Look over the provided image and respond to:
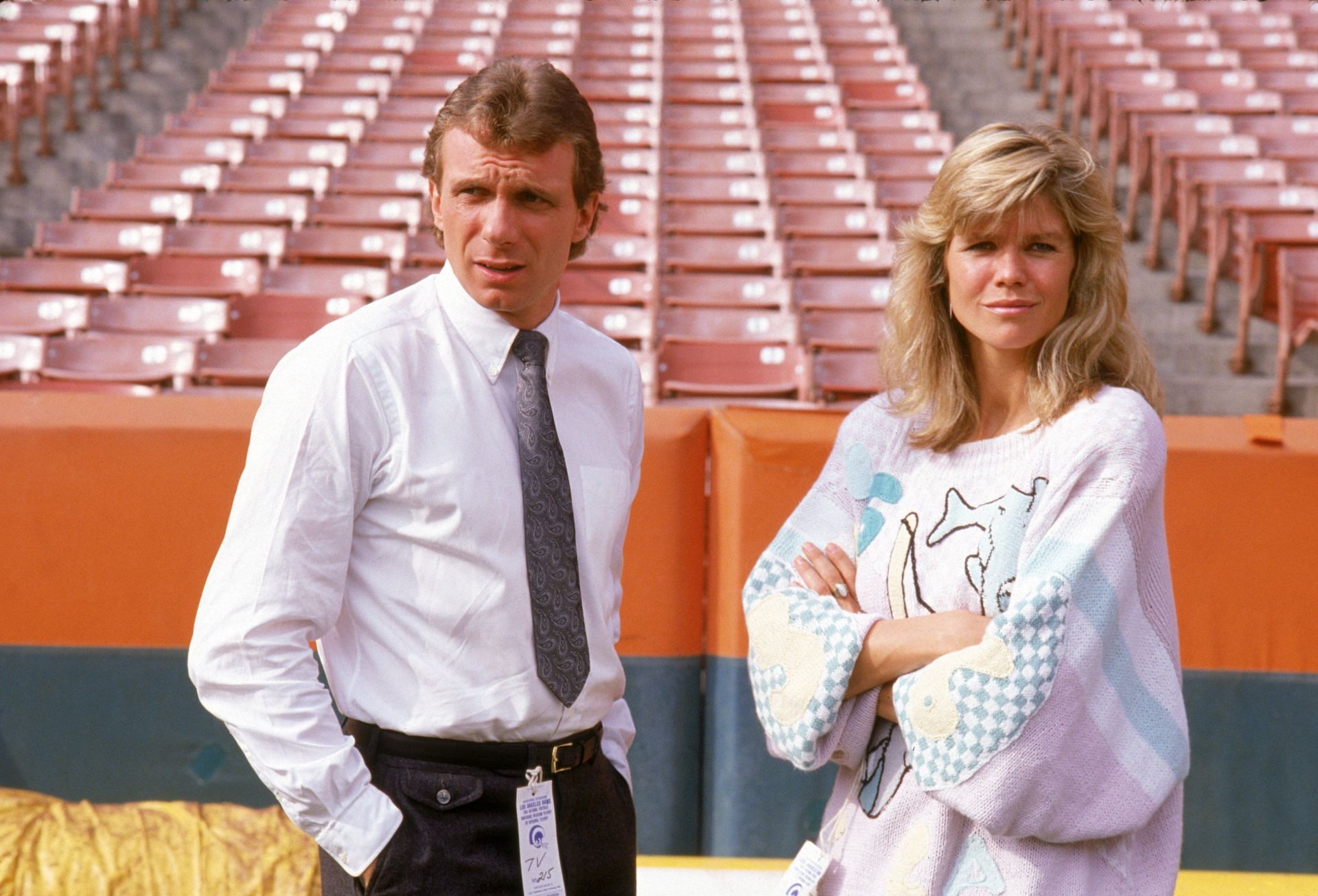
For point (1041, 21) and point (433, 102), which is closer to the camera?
point (433, 102)

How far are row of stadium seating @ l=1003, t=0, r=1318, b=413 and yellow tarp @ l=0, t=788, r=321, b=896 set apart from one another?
15.9 ft

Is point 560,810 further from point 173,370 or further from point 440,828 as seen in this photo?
point 173,370

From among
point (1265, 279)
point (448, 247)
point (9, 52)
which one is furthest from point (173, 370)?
point (9, 52)

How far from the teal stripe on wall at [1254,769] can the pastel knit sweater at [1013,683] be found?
3.77 ft

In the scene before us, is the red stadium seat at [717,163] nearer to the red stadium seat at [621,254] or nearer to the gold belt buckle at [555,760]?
the red stadium seat at [621,254]

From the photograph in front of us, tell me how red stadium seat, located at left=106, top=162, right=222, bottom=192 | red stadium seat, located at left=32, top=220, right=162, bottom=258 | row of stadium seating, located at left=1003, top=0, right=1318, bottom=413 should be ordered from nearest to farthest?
1. row of stadium seating, located at left=1003, top=0, right=1318, bottom=413
2. red stadium seat, located at left=32, top=220, right=162, bottom=258
3. red stadium seat, located at left=106, top=162, right=222, bottom=192

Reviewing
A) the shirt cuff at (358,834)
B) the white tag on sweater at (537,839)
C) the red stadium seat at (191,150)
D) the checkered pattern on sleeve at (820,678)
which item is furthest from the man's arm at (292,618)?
the red stadium seat at (191,150)

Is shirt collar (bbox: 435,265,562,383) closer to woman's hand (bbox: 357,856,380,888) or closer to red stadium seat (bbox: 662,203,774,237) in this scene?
woman's hand (bbox: 357,856,380,888)

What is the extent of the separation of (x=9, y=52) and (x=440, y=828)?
9.36 meters

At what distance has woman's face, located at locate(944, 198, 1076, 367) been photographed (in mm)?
1376

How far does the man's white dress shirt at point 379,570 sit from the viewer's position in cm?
120

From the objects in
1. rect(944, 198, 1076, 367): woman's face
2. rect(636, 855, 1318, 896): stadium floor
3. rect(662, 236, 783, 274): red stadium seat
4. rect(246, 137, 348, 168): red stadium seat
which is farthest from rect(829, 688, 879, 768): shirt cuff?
rect(246, 137, 348, 168): red stadium seat

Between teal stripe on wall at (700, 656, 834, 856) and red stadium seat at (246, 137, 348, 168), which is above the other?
red stadium seat at (246, 137, 348, 168)

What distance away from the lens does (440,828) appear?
1.25m
